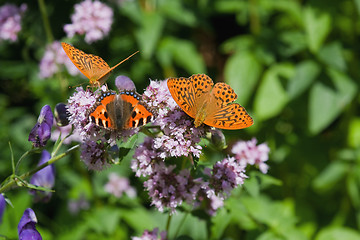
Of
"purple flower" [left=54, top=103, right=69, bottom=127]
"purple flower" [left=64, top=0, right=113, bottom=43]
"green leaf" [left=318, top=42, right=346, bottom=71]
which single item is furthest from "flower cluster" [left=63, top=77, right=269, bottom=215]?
"green leaf" [left=318, top=42, right=346, bottom=71]

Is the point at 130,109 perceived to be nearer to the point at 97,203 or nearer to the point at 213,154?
the point at 97,203

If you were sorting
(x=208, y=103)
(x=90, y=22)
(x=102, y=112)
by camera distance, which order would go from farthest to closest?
1. (x=90, y=22)
2. (x=208, y=103)
3. (x=102, y=112)

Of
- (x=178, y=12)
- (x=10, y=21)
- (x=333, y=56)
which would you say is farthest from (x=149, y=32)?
(x=333, y=56)

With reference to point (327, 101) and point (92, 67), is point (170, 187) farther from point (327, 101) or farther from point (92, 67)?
point (327, 101)

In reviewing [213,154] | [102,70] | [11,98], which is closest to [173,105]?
[102,70]

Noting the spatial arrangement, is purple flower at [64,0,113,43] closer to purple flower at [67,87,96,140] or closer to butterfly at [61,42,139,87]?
butterfly at [61,42,139,87]

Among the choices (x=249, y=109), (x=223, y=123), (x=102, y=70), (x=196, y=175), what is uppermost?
(x=249, y=109)
